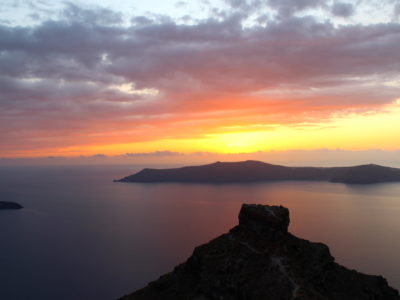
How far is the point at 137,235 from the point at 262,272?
73716mm

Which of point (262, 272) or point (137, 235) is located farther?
point (137, 235)

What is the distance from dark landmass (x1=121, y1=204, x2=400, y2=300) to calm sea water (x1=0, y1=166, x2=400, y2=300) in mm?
29069

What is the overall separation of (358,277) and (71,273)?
54180 millimetres

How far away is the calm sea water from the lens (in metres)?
62.8

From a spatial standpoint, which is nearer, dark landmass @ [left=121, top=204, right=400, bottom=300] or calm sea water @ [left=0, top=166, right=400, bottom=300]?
dark landmass @ [left=121, top=204, right=400, bottom=300]

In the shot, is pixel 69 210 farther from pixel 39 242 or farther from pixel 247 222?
pixel 247 222

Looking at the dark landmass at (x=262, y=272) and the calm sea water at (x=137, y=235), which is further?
the calm sea water at (x=137, y=235)

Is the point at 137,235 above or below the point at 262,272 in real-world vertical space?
below

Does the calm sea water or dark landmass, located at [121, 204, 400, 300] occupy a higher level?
dark landmass, located at [121, 204, 400, 300]

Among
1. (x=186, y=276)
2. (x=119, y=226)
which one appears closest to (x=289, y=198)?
(x=119, y=226)

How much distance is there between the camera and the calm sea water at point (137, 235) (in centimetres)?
6284

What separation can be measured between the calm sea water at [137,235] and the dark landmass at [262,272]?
95.4 feet

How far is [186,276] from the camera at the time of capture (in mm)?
32000

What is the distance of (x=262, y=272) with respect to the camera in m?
28.1
